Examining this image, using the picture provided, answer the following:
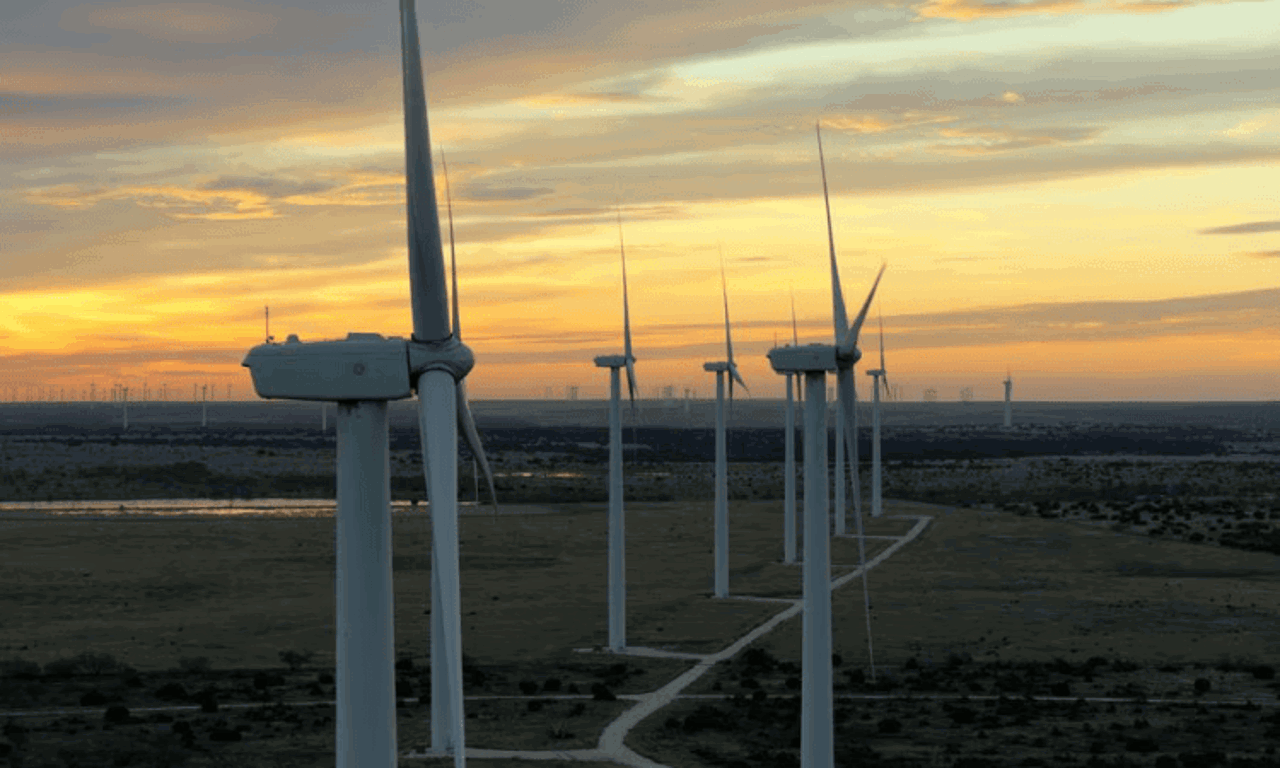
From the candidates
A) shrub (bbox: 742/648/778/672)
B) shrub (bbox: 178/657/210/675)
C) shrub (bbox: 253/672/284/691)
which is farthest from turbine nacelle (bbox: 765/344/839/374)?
shrub (bbox: 178/657/210/675)

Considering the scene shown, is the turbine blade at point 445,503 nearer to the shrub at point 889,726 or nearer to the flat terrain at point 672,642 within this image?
the flat terrain at point 672,642

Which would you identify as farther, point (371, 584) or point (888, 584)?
point (888, 584)

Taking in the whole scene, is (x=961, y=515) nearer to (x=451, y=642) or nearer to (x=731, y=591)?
(x=731, y=591)

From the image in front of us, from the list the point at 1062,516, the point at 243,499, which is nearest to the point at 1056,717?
the point at 1062,516

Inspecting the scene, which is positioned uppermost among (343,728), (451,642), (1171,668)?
(451,642)

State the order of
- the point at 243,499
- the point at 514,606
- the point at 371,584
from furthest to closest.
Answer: the point at 243,499 < the point at 514,606 < the point at 371,584

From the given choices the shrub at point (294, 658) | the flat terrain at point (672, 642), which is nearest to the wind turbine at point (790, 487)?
the flat terrain at point (672, 642)

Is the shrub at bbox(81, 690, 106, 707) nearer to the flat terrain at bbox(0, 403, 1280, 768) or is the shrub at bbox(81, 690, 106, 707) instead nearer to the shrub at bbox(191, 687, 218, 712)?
the flat terrain at bbox(0, 403, 1280, 768)
